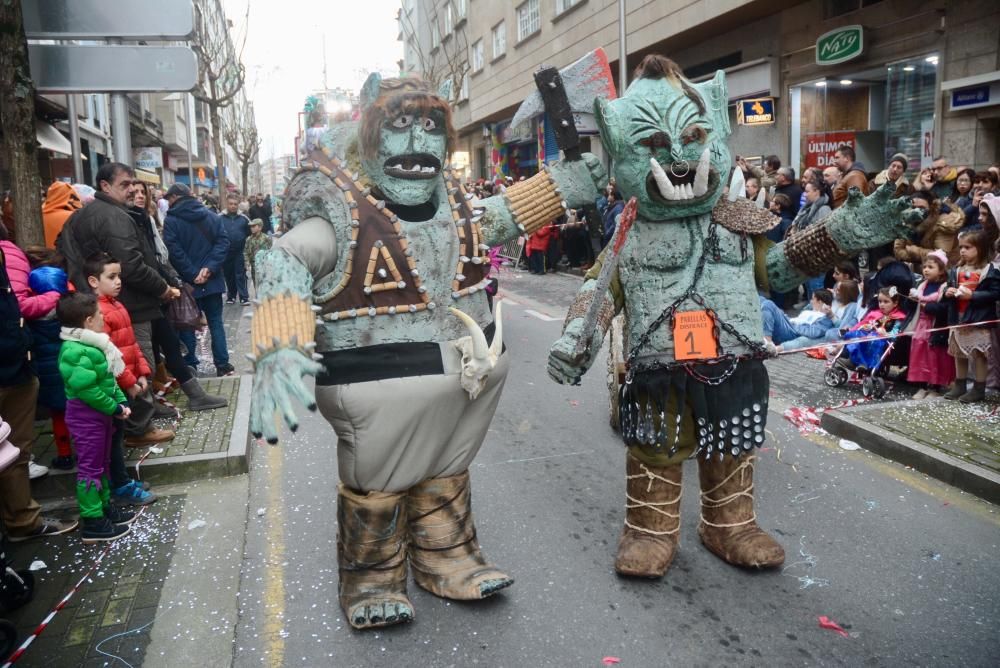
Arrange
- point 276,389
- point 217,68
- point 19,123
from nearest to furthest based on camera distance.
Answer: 1. point 276,389
2. point 19,123
3. point 217,68

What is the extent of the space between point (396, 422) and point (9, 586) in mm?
1791

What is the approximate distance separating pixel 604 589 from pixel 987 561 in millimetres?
1724

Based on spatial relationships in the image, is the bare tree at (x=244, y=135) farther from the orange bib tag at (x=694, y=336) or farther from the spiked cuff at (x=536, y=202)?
the orange bib tag at (x=694, y=336)

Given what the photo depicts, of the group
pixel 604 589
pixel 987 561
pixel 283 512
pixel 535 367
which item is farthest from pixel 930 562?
pixel 535 367

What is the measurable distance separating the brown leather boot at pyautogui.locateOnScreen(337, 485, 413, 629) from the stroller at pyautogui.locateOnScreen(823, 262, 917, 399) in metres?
4.55

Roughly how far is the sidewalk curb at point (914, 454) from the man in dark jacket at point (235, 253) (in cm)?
795

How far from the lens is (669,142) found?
310cm

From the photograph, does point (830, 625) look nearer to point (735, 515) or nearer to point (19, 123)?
point (735, 515)

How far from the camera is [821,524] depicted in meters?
3.89

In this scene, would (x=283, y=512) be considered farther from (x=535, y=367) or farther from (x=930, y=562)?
(x=535, y=367)

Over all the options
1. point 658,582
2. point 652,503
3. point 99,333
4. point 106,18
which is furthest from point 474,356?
point 106,18

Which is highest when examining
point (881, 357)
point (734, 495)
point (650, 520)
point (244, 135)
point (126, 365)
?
point (244, 135)

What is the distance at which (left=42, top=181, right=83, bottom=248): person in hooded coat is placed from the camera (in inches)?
241

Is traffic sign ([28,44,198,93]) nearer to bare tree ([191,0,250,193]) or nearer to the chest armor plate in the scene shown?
the chest armor plate
